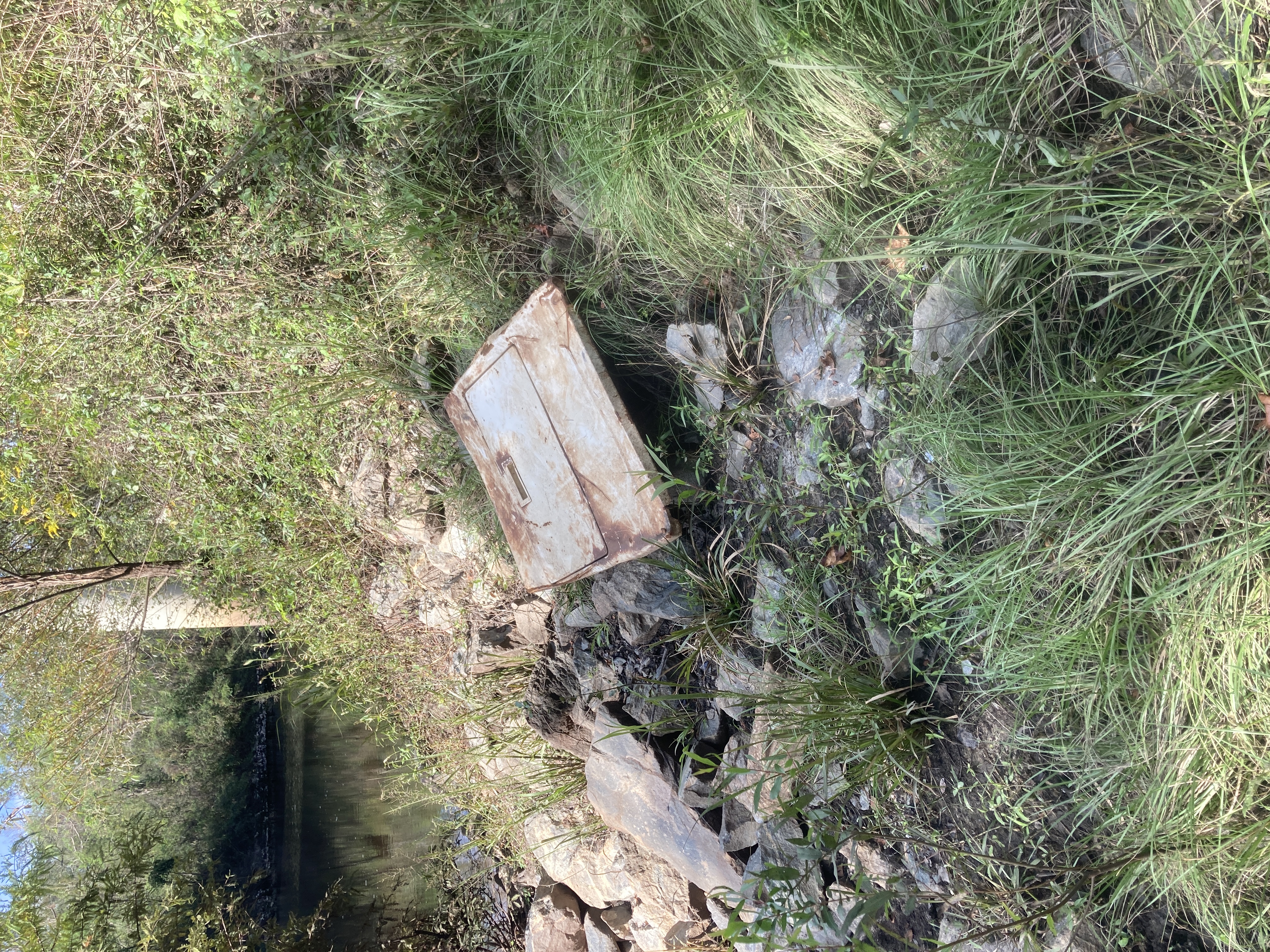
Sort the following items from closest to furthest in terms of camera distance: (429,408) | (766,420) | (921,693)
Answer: (921,693), (766,420), (429,408)

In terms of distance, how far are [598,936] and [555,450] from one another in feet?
7.09

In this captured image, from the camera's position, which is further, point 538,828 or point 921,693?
point 538,828

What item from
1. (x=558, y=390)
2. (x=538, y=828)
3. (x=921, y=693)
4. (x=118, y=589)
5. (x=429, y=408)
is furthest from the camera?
(x=118, y=589)

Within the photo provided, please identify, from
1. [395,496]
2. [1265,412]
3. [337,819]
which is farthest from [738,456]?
[337,819]

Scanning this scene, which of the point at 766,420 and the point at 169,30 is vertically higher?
the point at 169,30

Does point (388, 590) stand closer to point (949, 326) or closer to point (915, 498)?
point (915, 498)

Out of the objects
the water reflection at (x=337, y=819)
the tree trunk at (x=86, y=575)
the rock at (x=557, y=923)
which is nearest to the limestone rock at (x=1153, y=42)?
the rock at (x=557, y=923)

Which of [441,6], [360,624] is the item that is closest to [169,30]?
[441,6]

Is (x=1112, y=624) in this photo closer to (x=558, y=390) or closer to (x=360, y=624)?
(x=558, y=390)

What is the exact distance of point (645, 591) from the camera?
7.64ft

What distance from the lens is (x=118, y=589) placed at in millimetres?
4191


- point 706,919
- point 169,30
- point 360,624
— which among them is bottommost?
point 706,919

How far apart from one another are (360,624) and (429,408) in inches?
54.0

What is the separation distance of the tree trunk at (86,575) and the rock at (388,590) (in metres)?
1.10
